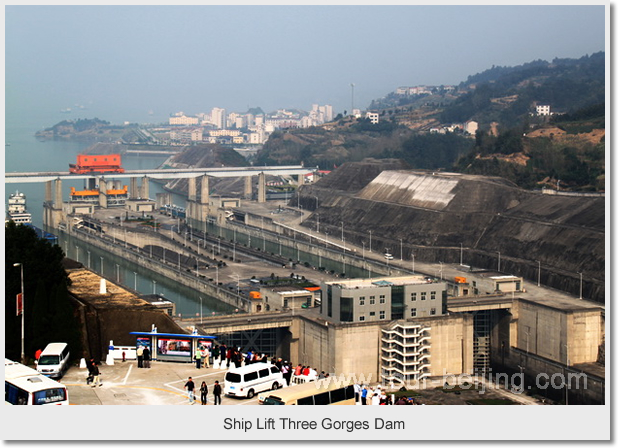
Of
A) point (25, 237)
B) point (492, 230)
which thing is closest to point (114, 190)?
point (492, 230)

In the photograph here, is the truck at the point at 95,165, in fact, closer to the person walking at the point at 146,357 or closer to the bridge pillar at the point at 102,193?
the bridge pillar at the point at 102,193

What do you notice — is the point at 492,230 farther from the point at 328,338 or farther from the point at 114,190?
the point at 114,190

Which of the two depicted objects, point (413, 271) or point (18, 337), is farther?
point (413, 271)

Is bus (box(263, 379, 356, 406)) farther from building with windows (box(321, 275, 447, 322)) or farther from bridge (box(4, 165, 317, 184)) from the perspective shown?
bridge (box(4, 165, 317, 184))

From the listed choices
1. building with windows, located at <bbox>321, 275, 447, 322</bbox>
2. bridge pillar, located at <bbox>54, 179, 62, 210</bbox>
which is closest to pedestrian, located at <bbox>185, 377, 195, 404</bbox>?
building with windows, located at <bbox>321, 275, 447, 322</bbox>

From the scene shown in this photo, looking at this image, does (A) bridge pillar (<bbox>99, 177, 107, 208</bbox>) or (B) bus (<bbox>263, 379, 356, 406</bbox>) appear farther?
(A) bridge pillar (<bbox>99, 177, 107, 208</bbox>)

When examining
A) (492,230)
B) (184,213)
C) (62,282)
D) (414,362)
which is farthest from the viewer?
(184,213)

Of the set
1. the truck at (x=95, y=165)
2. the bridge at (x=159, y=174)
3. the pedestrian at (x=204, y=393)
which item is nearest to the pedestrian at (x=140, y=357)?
the pedestrian at (x=204, y=393)
